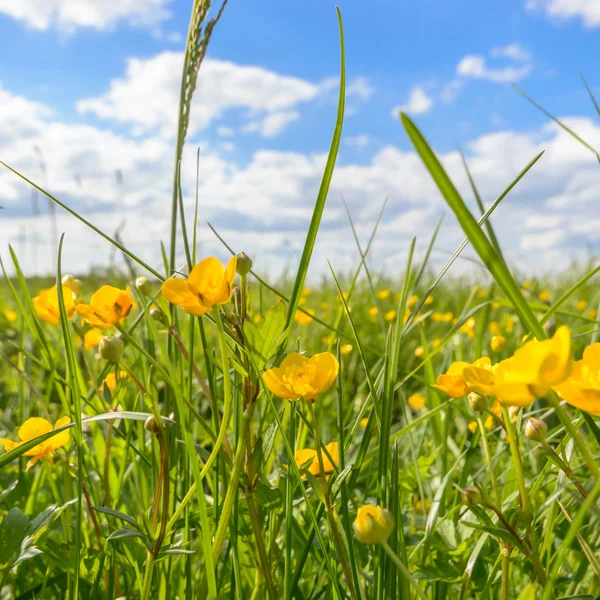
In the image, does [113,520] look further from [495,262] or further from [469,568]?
[495,262]

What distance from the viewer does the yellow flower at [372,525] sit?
41 cm

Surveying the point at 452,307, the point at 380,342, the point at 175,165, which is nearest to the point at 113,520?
the point at 175,165

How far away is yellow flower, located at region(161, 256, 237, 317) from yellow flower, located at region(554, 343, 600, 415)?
275 mm

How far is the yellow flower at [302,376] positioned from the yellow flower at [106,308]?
0.23 metres

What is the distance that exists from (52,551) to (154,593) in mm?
145

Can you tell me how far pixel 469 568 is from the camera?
2.08ft

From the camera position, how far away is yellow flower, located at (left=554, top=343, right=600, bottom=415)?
1.34 feet

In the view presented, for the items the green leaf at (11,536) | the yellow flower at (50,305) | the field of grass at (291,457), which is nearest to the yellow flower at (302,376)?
the field of grass at (291,457)

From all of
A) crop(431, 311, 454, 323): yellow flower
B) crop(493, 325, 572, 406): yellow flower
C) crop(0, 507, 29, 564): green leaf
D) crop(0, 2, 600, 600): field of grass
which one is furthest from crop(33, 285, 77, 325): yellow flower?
crop(431, 311, 454, 323): yellow flower

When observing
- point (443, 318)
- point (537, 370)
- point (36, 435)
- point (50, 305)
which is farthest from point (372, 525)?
point (443, 318)

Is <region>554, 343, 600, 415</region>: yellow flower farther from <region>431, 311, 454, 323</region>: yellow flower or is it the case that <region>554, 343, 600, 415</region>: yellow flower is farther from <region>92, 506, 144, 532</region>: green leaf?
<region>431, 311, 454, 323</region>: yellow flower

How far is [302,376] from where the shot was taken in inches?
22.1

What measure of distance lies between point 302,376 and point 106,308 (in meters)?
0.26

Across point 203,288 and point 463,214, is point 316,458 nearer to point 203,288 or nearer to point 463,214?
point 203,288
